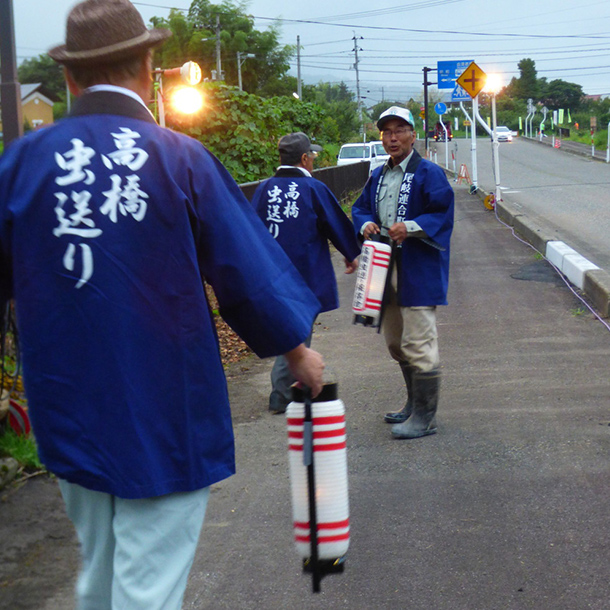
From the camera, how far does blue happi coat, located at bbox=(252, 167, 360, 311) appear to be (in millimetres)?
5500

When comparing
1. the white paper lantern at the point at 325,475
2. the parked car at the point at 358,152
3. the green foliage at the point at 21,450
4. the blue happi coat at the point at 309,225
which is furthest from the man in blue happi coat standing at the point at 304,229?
the parked car at the point at 358,152

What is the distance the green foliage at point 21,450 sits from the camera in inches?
178

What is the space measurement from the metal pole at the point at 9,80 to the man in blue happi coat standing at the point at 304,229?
1778 millimetres

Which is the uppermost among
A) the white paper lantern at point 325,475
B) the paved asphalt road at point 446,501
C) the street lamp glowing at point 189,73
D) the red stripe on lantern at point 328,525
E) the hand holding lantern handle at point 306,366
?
the street lamp glowing at point 189,73

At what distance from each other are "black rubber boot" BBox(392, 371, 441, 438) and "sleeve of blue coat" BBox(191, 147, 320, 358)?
2.94 meters

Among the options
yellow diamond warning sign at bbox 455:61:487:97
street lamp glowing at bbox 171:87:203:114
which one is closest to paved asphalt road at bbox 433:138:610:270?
yellow diamond warning sign at bbox 455:61:487:97

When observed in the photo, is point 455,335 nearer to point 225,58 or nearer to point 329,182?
point 329,182

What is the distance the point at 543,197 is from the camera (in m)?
20.5

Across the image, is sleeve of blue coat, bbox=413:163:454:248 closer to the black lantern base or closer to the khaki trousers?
the khaki trousers

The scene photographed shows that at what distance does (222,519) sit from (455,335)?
13.0 ft

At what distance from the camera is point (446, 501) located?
3.94 m

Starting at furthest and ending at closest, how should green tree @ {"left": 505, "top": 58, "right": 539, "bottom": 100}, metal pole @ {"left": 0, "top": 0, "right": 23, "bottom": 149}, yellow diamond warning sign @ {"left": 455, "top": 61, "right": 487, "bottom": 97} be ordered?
green tree @ {"left": 505, "top": 58, "right": 539, "bottom": 100}, yellow diamond warning sign @ {"left": 455, "top": 61, "right": 487, "bottom": 97}, metal pole @ {"left": 0, "top": 0, "right": 23, "bottom": 149}

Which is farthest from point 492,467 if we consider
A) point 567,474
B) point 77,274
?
point 77,274

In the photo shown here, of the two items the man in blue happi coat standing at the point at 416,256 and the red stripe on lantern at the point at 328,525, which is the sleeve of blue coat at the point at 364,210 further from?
the red stripe on lantern at the point at 328,525
